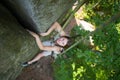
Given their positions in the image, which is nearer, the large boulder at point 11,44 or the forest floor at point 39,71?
the large boulder at point 11,44

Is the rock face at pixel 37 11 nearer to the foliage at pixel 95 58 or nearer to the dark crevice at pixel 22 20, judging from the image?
the dark crevice at pixel 22 20

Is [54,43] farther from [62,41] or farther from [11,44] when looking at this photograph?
[11,44]

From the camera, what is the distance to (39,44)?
6195 mm

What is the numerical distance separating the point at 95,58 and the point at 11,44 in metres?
2.02

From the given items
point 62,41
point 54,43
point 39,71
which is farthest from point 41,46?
point 39,71

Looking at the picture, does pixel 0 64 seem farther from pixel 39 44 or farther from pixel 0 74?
pixel 39 44

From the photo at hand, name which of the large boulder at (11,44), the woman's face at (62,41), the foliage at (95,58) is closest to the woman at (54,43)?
the woman's face at (62,41)

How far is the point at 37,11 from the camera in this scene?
4.78m

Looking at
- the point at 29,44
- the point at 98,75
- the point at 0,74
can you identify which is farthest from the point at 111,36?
the point at 0,74

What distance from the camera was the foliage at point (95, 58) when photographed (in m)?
5.92

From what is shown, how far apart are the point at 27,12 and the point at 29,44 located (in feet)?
3.58

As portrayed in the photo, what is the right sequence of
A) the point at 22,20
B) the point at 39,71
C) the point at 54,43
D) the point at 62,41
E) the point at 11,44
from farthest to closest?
the point at 39,71, the point at 54,43, the point at 62,41, the point at 22,20, the point at 11,44

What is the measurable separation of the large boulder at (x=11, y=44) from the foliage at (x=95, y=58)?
1234mm

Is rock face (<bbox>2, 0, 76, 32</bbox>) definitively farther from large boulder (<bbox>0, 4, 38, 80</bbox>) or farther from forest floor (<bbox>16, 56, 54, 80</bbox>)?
forest floor (<bbox>16, 56, 54, 80</bbox>)
